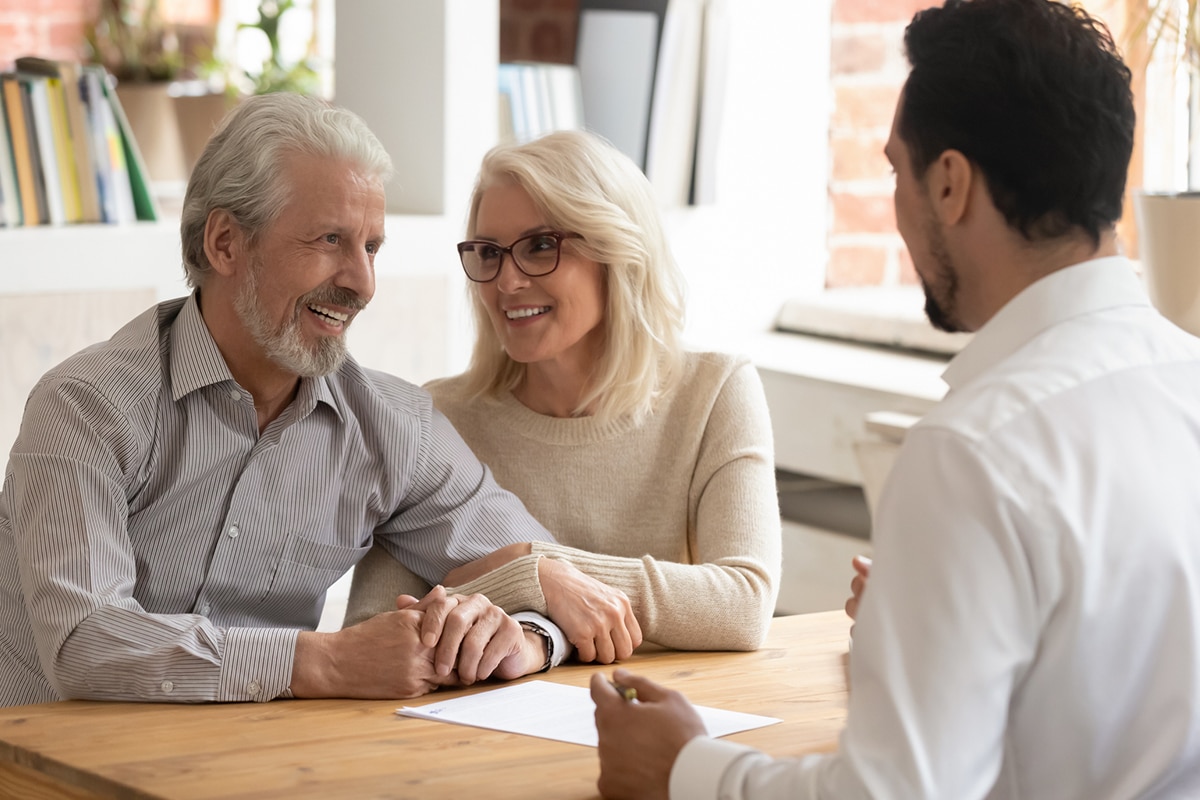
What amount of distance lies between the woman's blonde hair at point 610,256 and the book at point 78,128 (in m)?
1.16

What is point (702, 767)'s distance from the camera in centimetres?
129

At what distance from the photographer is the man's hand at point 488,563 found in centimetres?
211

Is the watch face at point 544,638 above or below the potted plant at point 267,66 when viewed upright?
below

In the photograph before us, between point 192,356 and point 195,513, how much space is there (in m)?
0.21

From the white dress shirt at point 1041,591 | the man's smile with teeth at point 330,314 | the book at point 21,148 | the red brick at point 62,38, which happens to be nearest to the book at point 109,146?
the book at point 21,148

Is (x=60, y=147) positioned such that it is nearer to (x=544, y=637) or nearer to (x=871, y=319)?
(x=544, y=637)

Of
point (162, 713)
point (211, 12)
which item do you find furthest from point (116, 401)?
point (211, 12)

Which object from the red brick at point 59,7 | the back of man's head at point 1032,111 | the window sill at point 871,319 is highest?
the back of man's head at point 1032,111

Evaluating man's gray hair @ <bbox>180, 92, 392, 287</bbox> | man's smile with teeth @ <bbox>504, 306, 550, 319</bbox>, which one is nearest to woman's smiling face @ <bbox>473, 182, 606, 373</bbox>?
man's smile with teeth @ <bbox>504, 306, 550, 319</bbox>

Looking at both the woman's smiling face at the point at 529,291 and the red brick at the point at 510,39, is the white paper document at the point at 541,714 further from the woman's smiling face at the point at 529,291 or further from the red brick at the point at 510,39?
Answer: the red brick at the point at 510,39

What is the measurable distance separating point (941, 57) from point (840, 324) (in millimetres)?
2883

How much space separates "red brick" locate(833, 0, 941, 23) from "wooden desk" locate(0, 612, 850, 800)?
2.59m

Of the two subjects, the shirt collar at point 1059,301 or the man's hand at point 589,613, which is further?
the man's hand at point 589,613

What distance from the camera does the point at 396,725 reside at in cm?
169
